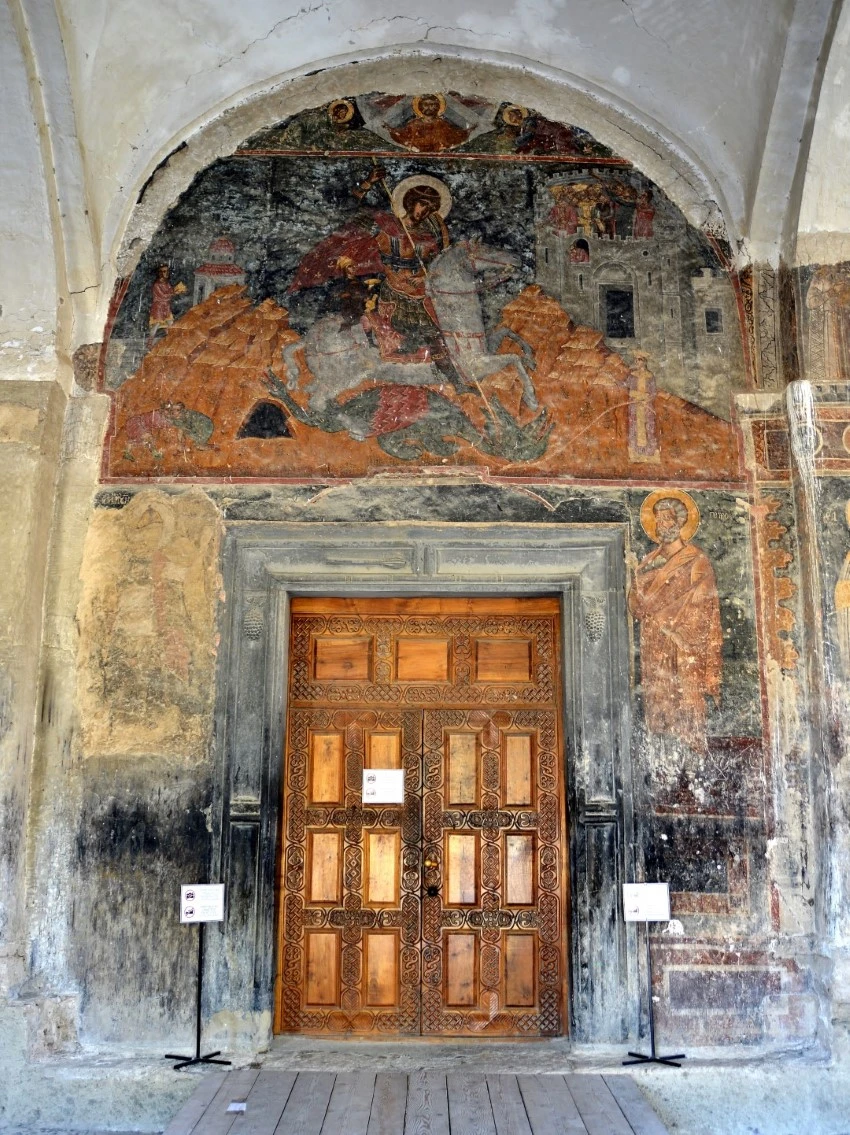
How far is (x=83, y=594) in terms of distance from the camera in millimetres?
5730

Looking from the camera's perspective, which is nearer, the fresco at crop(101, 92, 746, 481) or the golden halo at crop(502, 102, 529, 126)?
the fresco at crop(101, 92, 746, 481)

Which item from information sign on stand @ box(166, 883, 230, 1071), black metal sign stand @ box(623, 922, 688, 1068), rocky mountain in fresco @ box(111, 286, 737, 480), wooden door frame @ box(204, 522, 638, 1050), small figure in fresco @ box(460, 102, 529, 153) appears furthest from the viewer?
small figure in fresco @ box(460, 102, 529, 153)

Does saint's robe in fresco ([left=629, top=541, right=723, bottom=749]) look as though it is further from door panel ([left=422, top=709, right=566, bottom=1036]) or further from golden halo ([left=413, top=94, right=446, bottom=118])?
golden halo ([left=413, top=94, right=446, bottom=118])

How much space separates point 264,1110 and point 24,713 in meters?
2.23

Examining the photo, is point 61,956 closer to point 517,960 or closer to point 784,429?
point 517,960

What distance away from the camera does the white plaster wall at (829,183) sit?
18.5ft

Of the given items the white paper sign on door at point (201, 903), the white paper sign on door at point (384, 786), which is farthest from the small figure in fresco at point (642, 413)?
the white paper sign on door at point (201, 903)

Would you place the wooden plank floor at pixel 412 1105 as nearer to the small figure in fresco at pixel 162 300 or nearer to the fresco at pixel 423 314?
the fresco at pixel 423 314

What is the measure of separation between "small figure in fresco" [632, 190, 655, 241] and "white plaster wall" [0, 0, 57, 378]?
3247 mm

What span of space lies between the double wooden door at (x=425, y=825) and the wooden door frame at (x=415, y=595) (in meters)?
0.19

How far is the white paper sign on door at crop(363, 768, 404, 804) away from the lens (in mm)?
5738

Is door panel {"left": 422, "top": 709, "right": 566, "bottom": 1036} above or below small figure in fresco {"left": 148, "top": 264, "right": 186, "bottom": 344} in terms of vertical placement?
below

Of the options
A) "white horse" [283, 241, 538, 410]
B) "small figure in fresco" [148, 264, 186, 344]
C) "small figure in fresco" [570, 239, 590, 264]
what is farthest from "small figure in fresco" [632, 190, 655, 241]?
"small figure in fresco" [148, 264, 186, 344]

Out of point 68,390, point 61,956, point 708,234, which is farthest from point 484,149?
point 61,956
